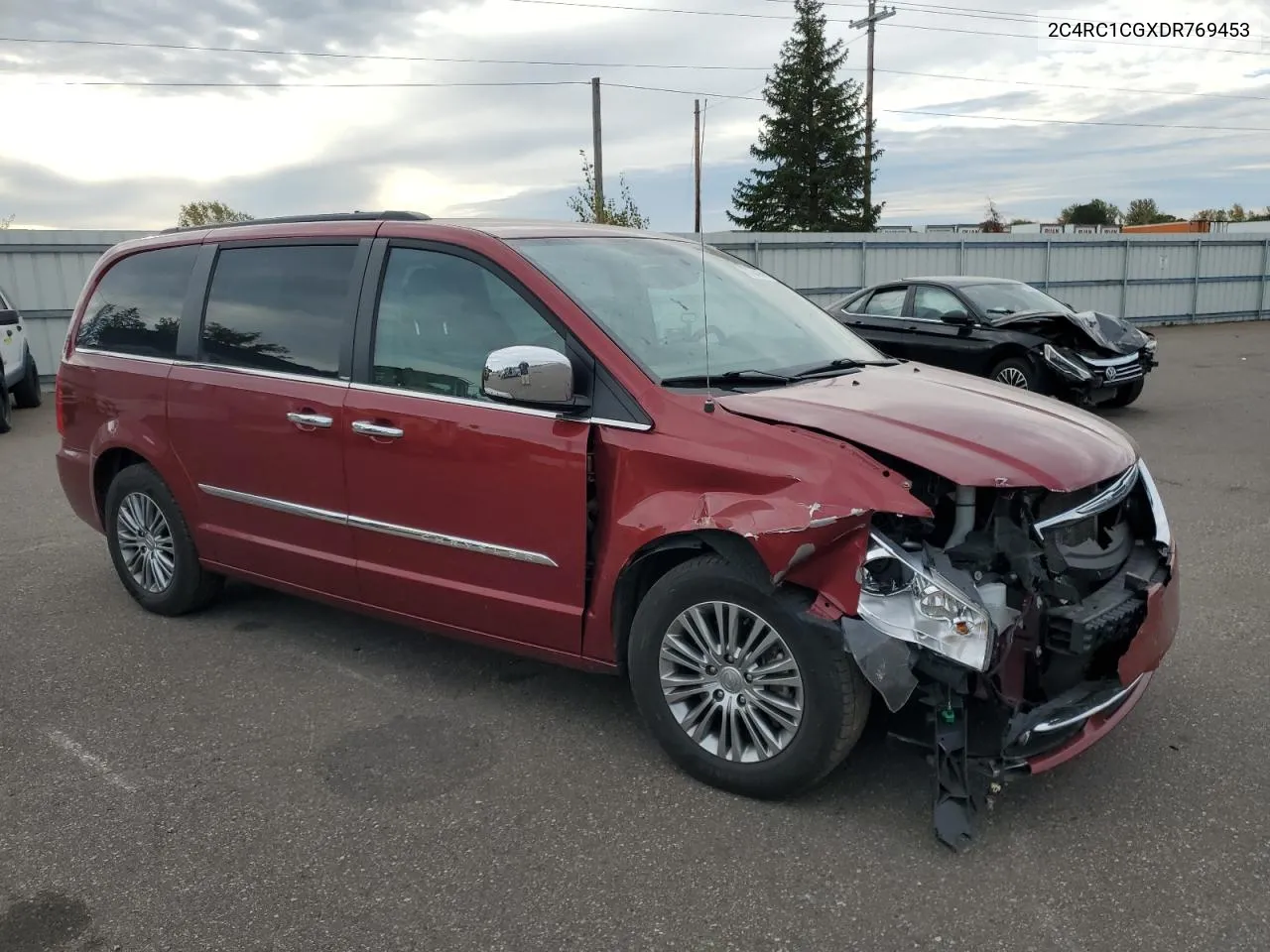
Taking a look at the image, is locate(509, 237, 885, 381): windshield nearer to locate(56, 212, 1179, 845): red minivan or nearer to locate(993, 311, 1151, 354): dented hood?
locate(56, 212, 1179, 845): red minivan

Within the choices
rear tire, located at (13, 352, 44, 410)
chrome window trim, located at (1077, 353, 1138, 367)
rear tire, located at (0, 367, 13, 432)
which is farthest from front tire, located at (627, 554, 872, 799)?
rear tire, located at (13, 352, 44, 410)

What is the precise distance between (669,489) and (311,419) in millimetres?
1656

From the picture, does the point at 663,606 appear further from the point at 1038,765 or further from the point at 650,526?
the point at 1038,765

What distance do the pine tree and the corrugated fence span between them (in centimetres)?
1733

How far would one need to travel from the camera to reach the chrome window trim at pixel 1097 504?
317 centimetres

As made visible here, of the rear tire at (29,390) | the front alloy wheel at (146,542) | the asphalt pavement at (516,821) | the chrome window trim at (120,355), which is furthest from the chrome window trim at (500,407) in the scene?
the rear tire at (29,390)

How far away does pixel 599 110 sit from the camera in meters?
27.1

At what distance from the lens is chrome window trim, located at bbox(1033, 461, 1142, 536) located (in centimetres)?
317

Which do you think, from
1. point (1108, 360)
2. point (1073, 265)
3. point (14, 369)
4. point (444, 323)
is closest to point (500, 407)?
point (444, 323)

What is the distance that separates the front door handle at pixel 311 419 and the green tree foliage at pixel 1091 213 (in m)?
75.7

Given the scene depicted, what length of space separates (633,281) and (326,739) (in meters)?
2.04

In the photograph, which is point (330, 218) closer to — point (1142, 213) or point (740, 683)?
point (740, 683)

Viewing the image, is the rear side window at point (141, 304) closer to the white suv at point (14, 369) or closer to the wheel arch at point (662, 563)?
the wheel arch at point (662, 563)

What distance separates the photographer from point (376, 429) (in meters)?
3.92
